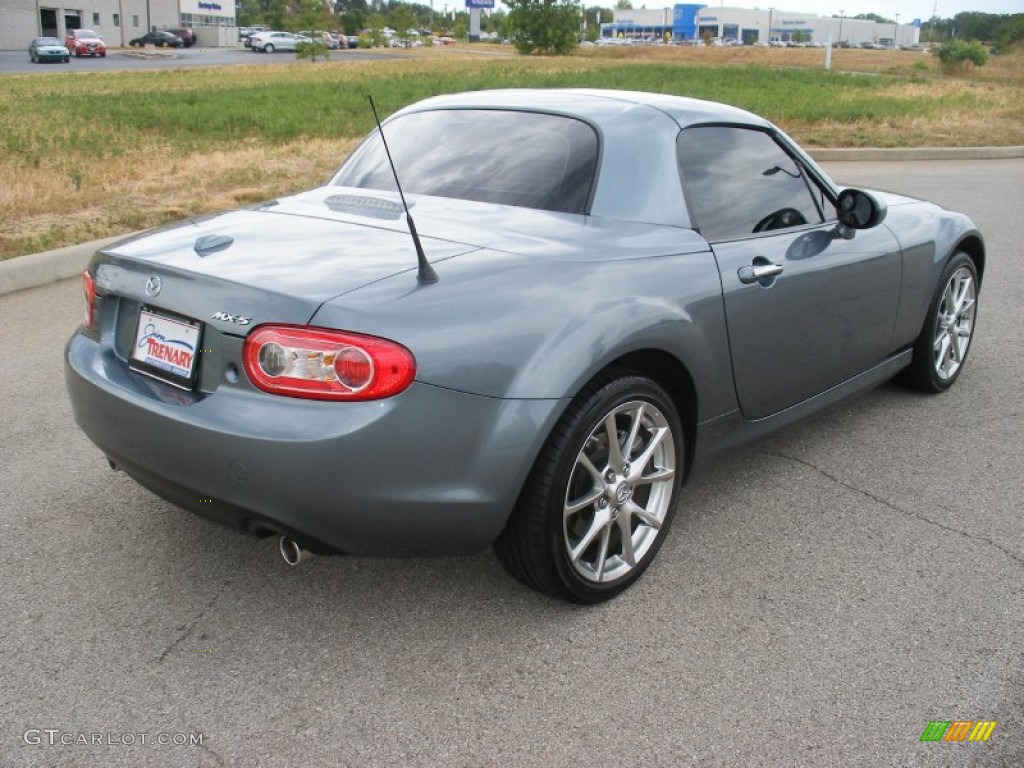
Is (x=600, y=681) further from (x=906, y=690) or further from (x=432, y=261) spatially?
(x=432, y=261)

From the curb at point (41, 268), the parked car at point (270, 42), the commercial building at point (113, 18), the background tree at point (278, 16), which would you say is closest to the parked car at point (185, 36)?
the commercial building at point (113, 18)

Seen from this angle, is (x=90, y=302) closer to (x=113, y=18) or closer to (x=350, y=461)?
(x=350, y=461)

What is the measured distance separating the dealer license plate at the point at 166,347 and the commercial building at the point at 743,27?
483ft

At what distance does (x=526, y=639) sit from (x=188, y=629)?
0.98 meters

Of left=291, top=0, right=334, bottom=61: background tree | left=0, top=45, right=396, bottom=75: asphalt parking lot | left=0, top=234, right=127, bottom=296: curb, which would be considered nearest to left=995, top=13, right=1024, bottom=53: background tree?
left=291, top=0, right=334, bottom=61: background tree

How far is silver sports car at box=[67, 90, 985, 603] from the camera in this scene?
2.51 m

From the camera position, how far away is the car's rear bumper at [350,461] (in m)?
2.47

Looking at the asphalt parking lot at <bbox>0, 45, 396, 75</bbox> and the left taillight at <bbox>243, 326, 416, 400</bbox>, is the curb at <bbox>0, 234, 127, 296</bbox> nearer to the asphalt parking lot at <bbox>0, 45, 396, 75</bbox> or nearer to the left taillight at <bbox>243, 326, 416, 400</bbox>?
the left taillight at <bbox>243, 326, 416, 400</bbox>

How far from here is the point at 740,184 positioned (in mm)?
3684

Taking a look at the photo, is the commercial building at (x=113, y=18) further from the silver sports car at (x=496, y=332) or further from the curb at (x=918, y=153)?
the silver sports car at (x=496, y=332)

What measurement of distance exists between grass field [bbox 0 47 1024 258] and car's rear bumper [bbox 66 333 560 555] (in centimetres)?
143

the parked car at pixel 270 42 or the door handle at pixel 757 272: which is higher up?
the parked car at pixel 270 42

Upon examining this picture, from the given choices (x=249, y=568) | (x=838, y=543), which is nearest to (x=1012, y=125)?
(x=838, y=543)

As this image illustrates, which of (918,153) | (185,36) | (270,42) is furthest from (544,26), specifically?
(918,153)
